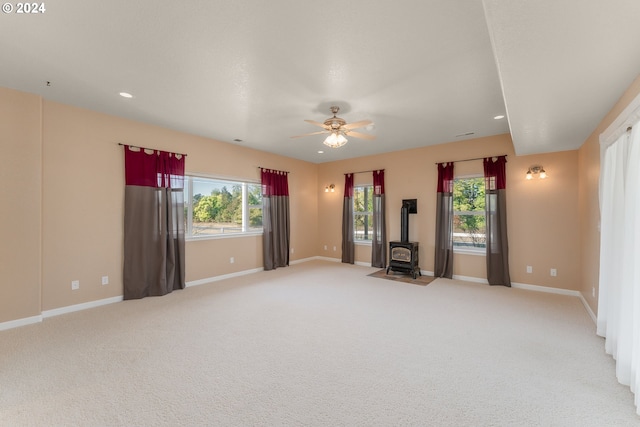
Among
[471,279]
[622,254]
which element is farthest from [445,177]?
[622,254]

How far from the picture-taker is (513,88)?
7.29ft

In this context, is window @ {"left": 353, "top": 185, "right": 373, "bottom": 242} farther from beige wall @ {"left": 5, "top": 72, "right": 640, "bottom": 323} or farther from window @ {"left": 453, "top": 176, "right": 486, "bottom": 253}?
window @ {"left": 453, "top": 176, "right": 486, "bottom": 253}

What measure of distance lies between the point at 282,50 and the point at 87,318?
13.1ft

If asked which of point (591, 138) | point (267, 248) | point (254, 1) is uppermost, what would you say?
point (254, 1)

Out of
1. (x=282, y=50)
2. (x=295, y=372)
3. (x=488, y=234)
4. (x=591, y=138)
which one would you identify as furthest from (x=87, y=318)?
(x=591, y=138)

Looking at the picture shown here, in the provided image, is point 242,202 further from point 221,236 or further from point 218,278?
point 218,278

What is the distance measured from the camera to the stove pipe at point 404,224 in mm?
5729

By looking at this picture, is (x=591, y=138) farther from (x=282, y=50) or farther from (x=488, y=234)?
(x=282, y=50)

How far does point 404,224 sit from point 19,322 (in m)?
6.17

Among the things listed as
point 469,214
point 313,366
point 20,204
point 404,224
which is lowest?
point 313,366

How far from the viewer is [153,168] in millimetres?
4301

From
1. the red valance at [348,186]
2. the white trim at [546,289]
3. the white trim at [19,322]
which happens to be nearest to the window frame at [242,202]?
the white trim at [19,322]

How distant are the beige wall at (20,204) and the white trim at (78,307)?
16 cm

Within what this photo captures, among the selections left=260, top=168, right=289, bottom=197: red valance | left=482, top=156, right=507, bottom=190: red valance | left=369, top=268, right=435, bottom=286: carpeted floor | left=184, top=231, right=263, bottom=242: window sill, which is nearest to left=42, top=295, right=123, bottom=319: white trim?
left=184, top=231, right=263, bottom=242: window sill
